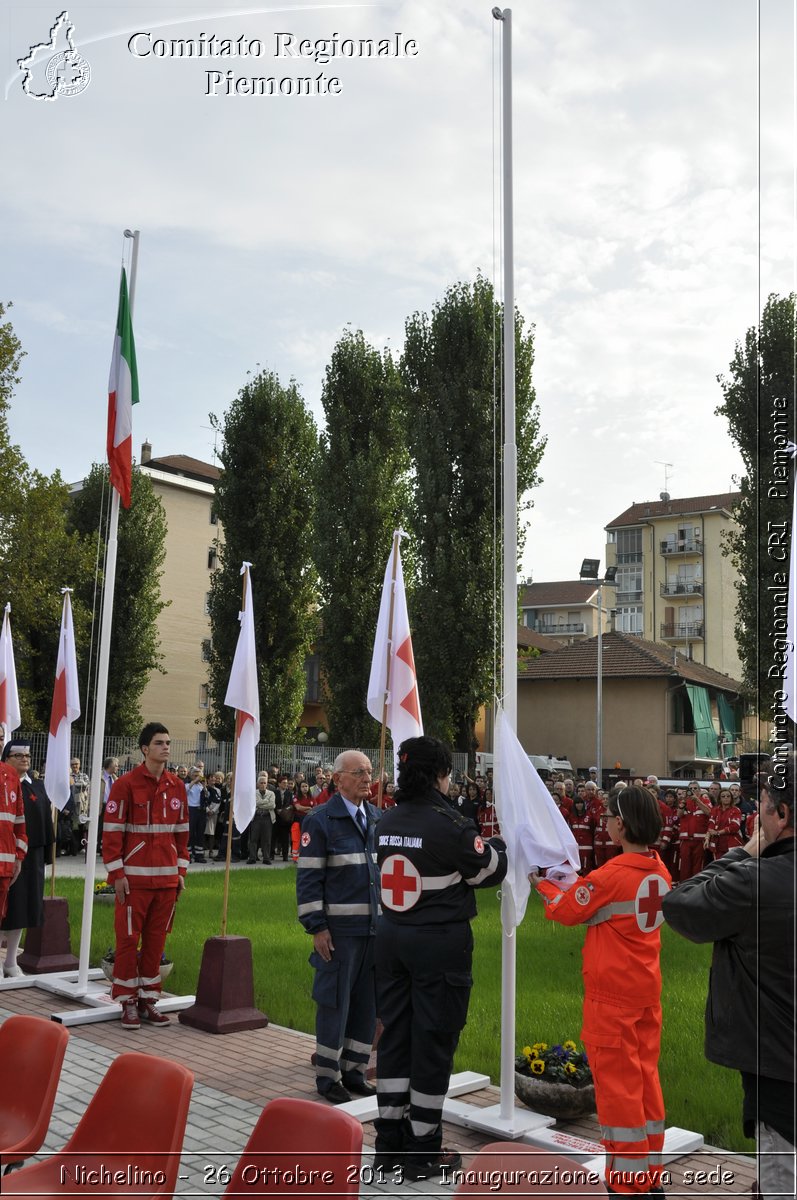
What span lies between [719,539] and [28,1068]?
57.2 metres

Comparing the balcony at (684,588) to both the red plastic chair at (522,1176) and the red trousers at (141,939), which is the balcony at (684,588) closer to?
the red trousers at (141,939)

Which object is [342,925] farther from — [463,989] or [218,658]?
[218,658]

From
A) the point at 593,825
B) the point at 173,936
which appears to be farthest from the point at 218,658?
the point at 173,936

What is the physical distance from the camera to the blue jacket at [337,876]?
23.3 ft

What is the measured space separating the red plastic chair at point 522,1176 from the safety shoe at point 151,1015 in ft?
21.3

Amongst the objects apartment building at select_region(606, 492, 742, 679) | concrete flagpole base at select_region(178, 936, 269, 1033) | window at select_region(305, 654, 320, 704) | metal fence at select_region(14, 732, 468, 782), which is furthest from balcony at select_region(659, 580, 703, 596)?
concrete flagpole base at select_region(178, 936, 269, 1033)

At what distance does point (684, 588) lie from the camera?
6119 centimetres

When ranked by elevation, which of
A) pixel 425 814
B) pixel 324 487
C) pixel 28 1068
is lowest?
pixel 28 1068

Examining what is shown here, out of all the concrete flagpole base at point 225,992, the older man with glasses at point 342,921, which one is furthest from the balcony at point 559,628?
the older man with glasses at point 342,921

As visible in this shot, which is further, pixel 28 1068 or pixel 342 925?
pixel 342 925

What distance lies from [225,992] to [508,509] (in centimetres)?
490

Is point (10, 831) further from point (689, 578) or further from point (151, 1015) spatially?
point (689, 578)

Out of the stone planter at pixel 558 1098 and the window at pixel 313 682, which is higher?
the window at pixel 313 682

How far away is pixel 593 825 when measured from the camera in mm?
22438
